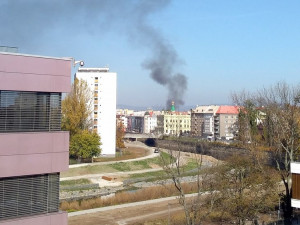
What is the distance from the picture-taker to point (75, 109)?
142 feet

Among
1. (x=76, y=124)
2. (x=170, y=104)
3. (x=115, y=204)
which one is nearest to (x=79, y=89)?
(x=76, y=124)

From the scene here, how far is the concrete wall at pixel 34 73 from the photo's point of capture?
8.06 meters

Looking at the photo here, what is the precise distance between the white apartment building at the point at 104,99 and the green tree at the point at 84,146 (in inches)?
372

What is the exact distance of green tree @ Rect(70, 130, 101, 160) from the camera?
40.9 meters

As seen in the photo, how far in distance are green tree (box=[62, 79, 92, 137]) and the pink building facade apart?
34.8 metres

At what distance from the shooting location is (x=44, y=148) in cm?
855

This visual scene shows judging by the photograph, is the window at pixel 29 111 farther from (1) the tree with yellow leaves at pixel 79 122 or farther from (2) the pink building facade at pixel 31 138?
(1) the tree with yellow leaves at pixel 79 122

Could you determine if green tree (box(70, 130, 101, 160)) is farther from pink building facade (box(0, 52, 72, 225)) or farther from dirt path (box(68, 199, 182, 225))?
pink building facade (box(0, 52, 72, 225))

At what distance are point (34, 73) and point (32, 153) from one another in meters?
1.92

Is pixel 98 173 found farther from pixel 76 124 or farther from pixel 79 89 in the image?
pixel 79 89

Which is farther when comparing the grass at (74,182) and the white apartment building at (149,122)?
the white apartment building at (149,122)

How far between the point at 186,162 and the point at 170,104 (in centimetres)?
5473

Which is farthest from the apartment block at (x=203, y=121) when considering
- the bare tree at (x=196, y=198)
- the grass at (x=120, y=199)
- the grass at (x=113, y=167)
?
the bare tree at (x=196, y=198)

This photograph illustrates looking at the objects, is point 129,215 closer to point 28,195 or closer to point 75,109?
point 28,195
